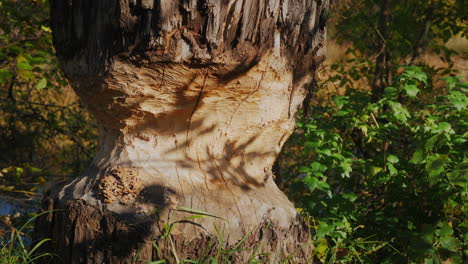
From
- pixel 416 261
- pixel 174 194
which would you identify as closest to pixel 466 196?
pixel 416 261

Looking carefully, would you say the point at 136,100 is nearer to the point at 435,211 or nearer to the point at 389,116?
the point at 389,116

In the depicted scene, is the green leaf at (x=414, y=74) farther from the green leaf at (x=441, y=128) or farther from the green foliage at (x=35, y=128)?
the green foliage at (x=35, y=128)

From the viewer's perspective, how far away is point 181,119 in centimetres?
223

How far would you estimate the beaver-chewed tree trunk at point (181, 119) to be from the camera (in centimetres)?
192

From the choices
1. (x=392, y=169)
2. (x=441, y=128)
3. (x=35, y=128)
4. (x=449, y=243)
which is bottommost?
(x=35, y=128)

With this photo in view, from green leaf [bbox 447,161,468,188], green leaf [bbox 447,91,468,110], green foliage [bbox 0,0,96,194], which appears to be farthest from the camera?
green foliage [bbox 0,0,96,194]

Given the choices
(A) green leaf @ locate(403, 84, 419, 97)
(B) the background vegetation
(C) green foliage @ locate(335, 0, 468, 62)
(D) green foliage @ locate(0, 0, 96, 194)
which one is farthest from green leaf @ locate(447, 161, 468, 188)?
(D) green foliage @ locate(0, 0, 96, 194)

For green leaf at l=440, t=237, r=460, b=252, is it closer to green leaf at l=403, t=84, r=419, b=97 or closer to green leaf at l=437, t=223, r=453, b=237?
green leaf at l=437, t=223, r=453, b=237

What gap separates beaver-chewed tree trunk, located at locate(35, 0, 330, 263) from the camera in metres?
1.92

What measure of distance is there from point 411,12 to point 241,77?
2855mm

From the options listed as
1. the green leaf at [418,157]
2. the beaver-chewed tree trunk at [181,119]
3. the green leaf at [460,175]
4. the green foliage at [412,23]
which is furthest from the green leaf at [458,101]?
the green foliage at [412,23]

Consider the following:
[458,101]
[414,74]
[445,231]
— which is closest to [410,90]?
[414,74]

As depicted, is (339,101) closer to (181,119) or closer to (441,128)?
(441,128)

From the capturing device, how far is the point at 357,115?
3.03 metres
